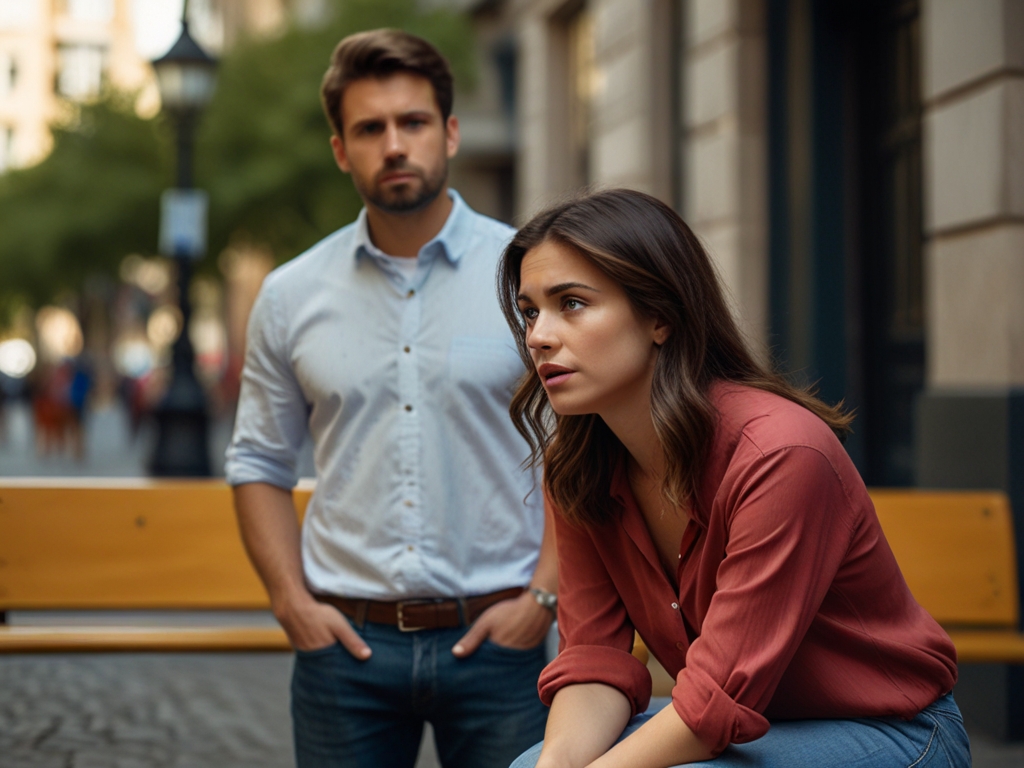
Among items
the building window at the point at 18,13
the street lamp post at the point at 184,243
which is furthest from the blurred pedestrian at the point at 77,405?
the building window at the point at 18,13

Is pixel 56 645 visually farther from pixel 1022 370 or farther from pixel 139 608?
pixel 1022 370

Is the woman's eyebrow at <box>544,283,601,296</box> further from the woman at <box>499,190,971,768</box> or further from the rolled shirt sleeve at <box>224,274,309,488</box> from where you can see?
the rolled shirt sleeve at <box>224,274,309,488</box>

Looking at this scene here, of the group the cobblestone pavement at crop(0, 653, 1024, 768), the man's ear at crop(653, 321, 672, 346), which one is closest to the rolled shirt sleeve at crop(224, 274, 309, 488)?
the man's ear at crop(653, 321, 672, 346)

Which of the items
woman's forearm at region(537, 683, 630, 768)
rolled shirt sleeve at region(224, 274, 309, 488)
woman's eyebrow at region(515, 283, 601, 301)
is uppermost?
woman's eyebrow at region(515, 283, 601, 301)

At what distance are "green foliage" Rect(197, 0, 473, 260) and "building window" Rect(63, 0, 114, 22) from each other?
220ft

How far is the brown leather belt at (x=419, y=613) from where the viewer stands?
2.79 metres

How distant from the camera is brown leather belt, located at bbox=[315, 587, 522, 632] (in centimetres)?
279

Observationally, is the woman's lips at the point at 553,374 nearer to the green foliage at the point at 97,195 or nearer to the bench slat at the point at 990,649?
the bench slat at the point at 990,649

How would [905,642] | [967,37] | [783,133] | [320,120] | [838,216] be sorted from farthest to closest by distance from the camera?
[320,120]
[783,133]
[838,216]
[967,37]
[905,642]

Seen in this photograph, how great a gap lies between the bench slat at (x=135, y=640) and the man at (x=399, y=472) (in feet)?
4.77

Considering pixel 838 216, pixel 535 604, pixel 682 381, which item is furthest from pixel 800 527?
pixel 838 216

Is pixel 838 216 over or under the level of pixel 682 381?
over

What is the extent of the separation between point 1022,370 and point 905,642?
138 inches

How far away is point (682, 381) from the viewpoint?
81.7 inches
